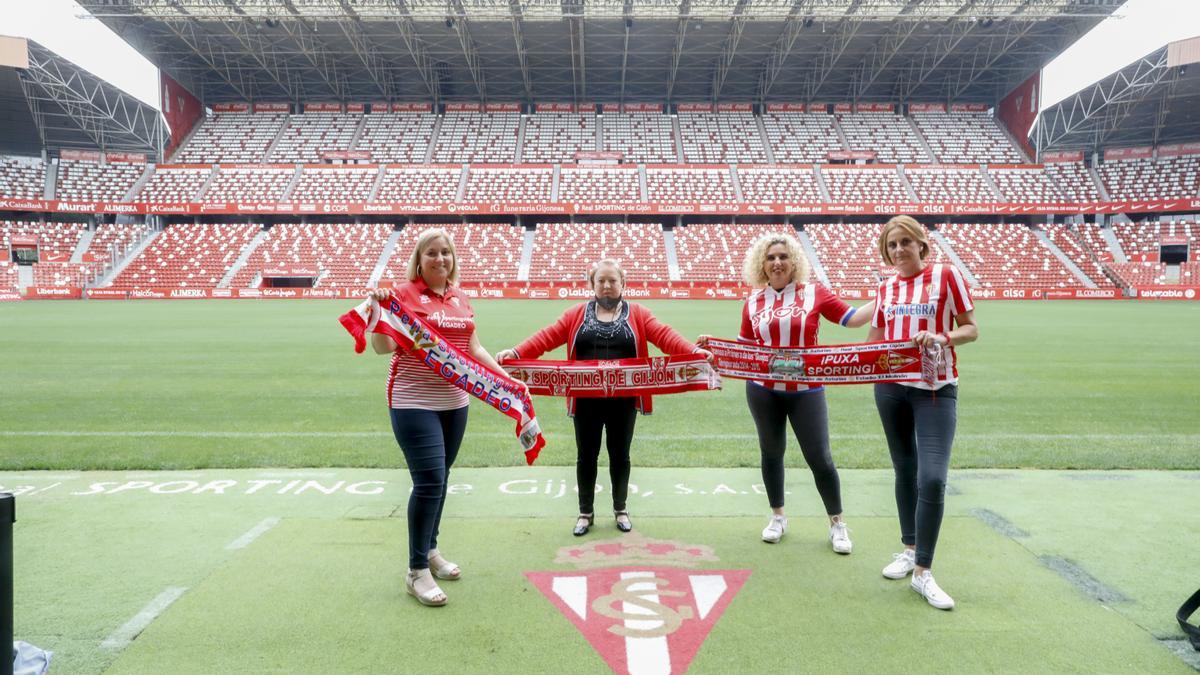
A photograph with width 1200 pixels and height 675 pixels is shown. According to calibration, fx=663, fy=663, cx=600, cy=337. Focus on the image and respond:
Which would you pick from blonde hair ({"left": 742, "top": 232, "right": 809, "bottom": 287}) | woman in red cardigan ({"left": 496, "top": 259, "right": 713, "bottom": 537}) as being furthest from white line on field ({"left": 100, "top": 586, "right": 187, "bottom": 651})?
blonde hair ({"left": 742, "top": 232, "right": 809, "bottom": 287})

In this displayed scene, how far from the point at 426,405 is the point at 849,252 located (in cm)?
4177

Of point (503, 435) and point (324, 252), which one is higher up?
point (324, 252)

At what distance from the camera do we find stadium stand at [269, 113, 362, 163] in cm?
5016

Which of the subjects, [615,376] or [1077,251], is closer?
[615,376]

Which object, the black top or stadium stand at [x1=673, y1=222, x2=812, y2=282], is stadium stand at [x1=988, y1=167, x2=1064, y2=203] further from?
the black top

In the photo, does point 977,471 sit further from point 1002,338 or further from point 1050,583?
point 1002,338

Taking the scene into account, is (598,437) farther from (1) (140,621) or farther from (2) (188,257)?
(2) (188,257)

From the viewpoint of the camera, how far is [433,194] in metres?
45.9

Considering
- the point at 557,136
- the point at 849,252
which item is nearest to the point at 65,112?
the point at 557,136

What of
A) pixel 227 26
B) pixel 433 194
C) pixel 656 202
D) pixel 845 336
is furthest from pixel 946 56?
pixel 227 26

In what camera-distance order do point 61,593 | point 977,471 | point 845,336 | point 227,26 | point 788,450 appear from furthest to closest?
point 227,26 → point 845,336 → point 788,450 → point 977,471 → point 61,593

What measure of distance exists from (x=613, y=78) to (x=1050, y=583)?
171ft

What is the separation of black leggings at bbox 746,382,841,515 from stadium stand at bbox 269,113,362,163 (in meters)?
52.9

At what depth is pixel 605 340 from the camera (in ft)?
13.8
